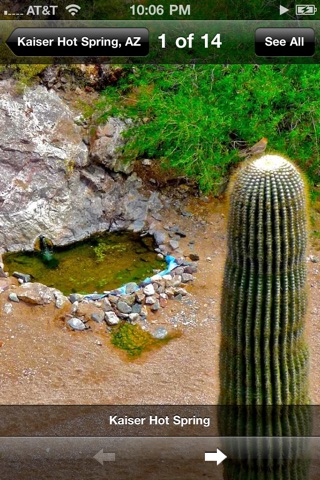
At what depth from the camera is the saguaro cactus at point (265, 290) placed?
638cm

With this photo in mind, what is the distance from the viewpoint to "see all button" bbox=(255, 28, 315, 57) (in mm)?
7746

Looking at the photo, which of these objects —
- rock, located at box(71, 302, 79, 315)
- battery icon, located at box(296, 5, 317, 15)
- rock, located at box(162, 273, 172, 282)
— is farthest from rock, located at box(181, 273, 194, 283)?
battery icon, located at box(296, 5, 317, 15)

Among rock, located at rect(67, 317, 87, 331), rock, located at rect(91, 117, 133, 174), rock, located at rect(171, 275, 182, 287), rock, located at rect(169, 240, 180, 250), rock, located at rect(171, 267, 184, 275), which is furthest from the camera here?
rock, located at rect(91, 117, 133, 174)

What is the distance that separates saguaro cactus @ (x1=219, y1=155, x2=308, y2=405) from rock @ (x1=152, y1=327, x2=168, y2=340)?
3.64m

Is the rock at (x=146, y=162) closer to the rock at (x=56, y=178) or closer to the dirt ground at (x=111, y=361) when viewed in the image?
the rock at (x=56, y=178)

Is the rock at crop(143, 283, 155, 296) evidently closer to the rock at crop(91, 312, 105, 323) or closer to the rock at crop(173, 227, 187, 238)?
the rock at crop(91, 312, 105, 323)

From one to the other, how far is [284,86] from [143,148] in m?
2.76

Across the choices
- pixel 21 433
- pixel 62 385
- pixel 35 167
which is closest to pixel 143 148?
pixel 35 167

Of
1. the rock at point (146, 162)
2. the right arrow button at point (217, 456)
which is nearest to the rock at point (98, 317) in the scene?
the rock at point (146, 162)

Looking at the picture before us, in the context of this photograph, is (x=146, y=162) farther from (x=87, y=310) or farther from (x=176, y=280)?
(x=87, y=310)

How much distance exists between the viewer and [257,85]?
12.7 meters

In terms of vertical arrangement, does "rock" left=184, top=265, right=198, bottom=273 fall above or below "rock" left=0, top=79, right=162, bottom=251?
below

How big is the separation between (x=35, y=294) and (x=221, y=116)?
4.66 meters

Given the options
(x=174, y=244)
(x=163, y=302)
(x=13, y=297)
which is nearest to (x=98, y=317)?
(x=163, y=302)
